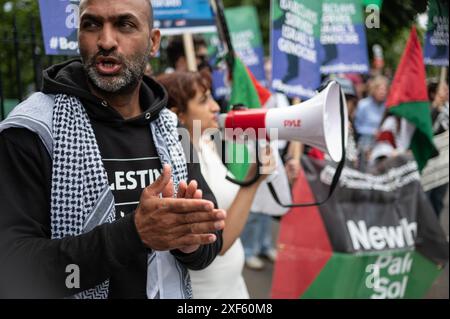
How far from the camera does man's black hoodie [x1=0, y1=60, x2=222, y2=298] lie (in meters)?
1.24

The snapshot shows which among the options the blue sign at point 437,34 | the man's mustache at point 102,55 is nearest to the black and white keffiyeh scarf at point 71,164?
the man's mustache at point 102,55

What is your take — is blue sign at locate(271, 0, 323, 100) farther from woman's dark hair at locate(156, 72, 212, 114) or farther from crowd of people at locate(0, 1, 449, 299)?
crowd of people at locate(0, 1, 449, 299)

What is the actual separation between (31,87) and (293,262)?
2037 mm

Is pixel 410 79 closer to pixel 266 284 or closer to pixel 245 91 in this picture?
pixel 245 91

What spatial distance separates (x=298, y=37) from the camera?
9.54 feet

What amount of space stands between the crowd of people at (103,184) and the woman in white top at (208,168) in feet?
2.00

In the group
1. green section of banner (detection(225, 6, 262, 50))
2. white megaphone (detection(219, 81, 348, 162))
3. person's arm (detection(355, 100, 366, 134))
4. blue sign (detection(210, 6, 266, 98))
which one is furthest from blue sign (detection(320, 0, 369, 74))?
person's arm (detection(355, 100, 366, 134))

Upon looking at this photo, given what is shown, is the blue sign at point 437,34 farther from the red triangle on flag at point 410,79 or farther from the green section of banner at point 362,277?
the green section of banner at point 362,277

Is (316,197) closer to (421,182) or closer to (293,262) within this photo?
(293,262)

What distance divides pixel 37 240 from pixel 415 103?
2.84 meters

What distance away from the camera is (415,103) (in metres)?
3.48

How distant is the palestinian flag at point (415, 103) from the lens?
3344 millimetres
